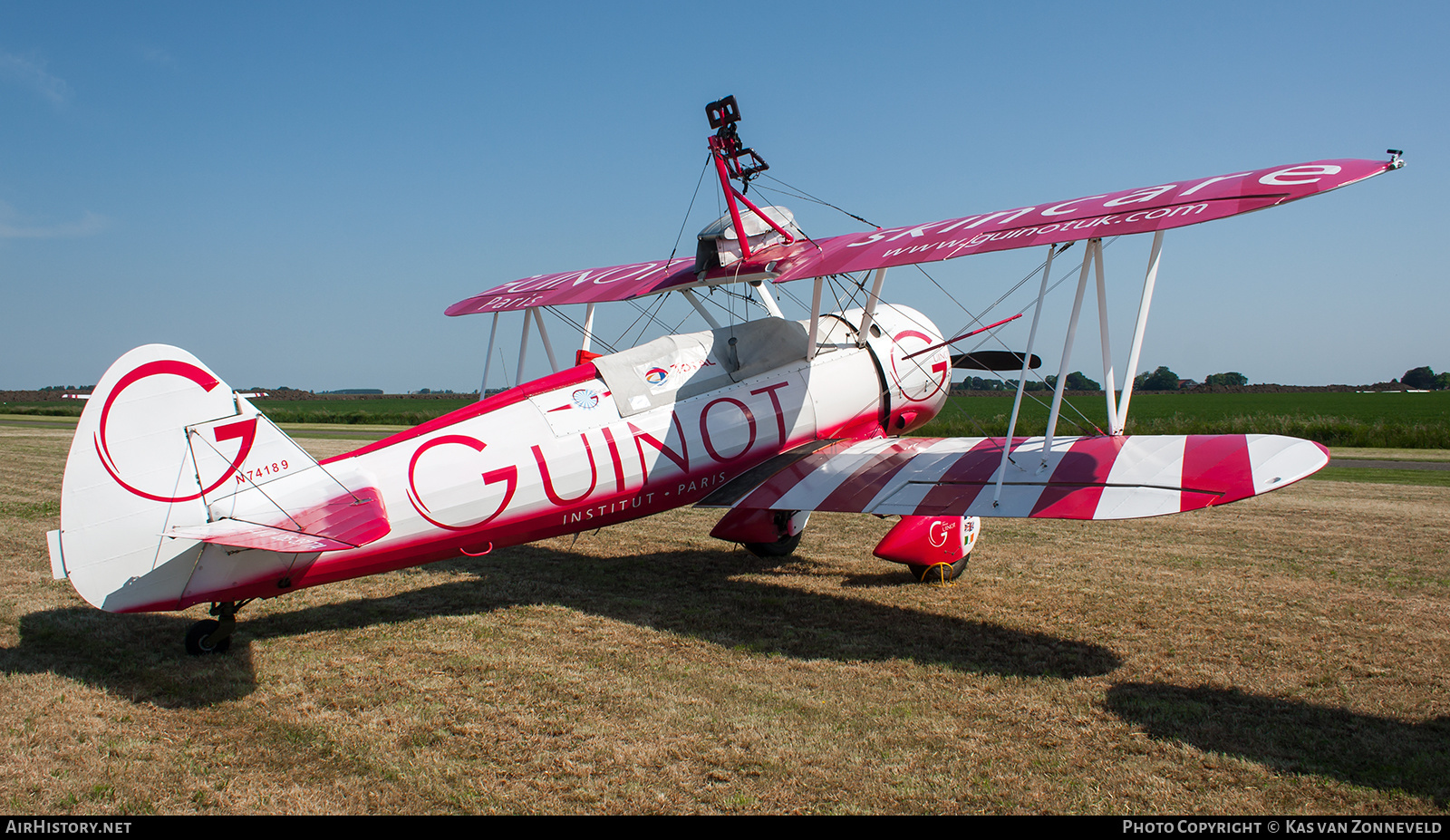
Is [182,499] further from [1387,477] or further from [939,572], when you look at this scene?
[1387,477]

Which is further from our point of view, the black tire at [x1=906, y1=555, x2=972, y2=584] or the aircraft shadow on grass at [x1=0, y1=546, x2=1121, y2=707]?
the black tire at [x1=906, y1=555, x2=972, y2=584]

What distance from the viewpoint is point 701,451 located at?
6.73 m

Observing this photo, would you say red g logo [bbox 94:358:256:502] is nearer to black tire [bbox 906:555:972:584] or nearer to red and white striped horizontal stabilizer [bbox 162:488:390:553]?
red and white striped horizontal stabilizer [bbox 162:488:390:553]

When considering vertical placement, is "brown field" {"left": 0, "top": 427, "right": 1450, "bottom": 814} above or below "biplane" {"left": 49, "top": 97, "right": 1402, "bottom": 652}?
below

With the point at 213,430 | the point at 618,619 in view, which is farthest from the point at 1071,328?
the point at 213,430

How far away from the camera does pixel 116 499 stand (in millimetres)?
4566

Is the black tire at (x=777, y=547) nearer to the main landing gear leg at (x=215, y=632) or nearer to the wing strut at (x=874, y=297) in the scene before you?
the wing strut at (x=874, y=297)

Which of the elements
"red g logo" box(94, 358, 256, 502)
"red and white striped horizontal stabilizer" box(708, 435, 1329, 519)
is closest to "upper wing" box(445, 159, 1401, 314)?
"red and white striped horizontal stabilizer" box(708, 435, 1329, 519)

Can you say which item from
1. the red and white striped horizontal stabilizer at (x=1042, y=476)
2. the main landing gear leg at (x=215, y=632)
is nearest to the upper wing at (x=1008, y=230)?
the red and white striped horizontal stabilizer at (x=1042, y=476)

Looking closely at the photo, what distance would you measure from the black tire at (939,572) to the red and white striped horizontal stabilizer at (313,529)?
171 inches

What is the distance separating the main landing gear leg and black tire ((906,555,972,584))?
510cm

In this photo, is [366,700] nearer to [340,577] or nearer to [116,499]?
[340,577]

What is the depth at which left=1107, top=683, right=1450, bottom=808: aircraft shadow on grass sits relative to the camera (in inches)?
142

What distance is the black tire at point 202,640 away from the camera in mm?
5254
